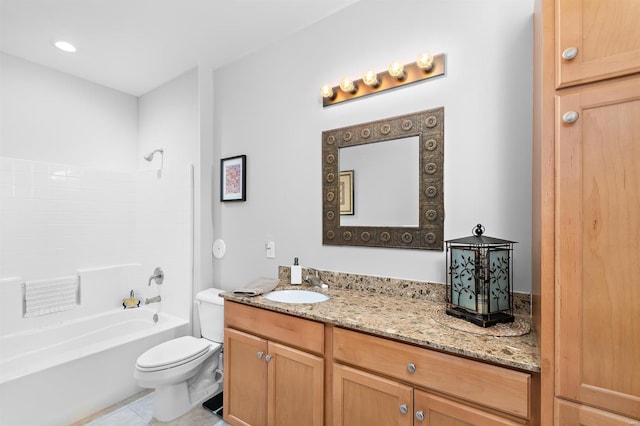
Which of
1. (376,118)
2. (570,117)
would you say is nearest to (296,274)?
(376,118)

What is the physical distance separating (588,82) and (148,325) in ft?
11.0

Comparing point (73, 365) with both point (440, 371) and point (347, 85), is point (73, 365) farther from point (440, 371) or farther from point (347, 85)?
point (347, 85)

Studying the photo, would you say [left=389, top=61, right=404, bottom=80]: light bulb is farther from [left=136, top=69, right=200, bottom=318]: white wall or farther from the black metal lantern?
[left=136, top=69, right=200, bottom=318]: white wall

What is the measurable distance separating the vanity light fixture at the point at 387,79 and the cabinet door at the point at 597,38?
0.73 meters

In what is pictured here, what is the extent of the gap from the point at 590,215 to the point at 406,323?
2.39 feet

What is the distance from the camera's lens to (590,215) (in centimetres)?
88

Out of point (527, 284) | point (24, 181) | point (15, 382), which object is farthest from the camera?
point (24, 181)

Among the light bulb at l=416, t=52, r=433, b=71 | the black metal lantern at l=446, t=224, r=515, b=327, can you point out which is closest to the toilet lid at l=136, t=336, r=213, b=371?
the black metal lantern at l=446, t=224, r=515, b=327

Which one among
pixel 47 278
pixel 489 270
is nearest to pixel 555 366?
pixel 489 270

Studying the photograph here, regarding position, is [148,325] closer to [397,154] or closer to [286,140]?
[286,140]

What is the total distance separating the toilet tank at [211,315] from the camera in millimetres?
2342

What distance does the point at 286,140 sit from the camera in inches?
88.5

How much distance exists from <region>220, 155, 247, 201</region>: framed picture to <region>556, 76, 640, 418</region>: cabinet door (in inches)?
79.4

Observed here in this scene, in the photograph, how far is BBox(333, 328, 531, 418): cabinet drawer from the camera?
A: 3.22ft
